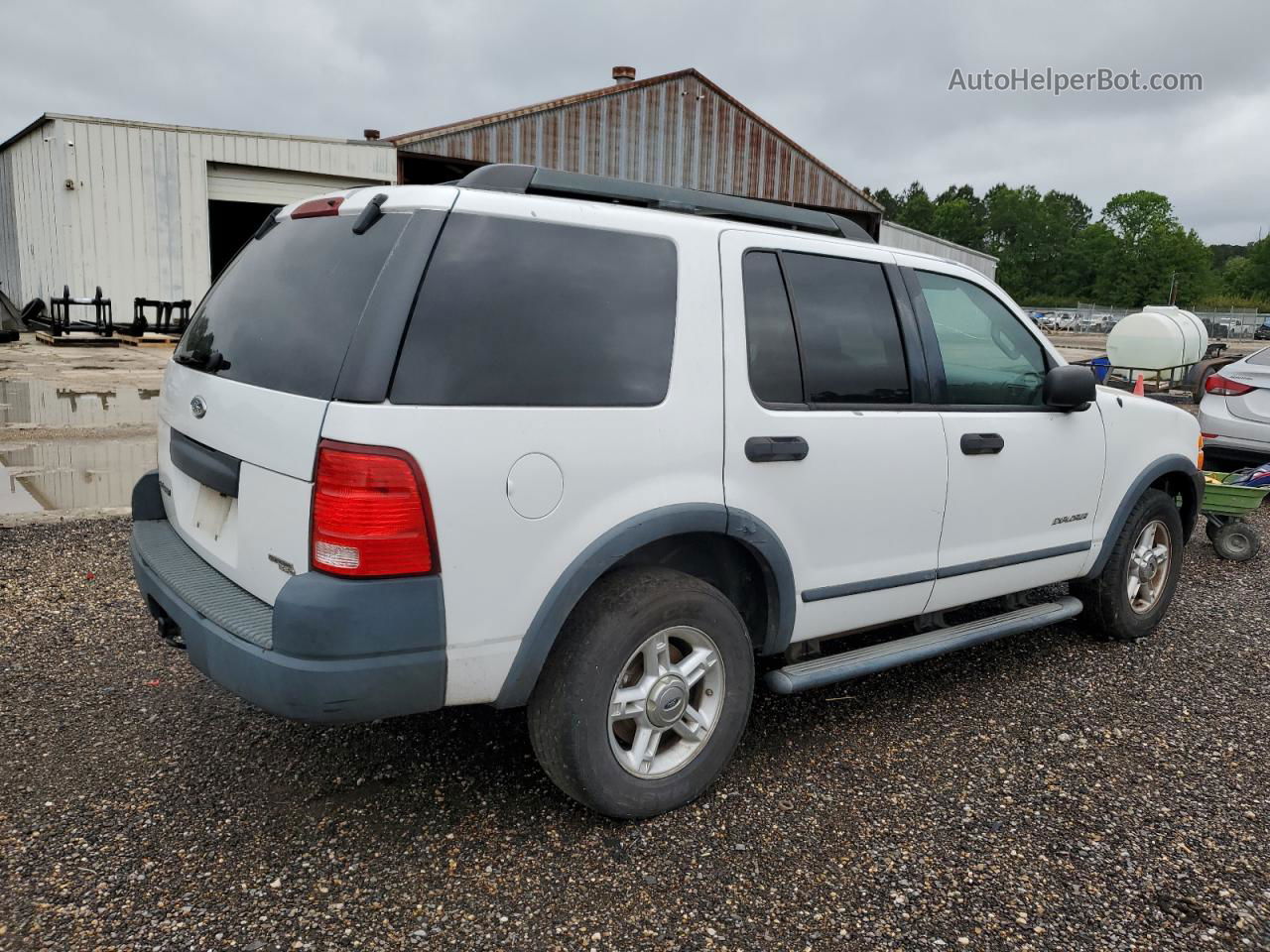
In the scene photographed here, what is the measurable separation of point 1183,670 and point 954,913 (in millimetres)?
2516

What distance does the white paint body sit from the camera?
239cm

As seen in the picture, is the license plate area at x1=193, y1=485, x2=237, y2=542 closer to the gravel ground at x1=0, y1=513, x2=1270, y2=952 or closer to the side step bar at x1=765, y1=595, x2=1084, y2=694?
the gravel ground at x1=0, y1=513, x2=1270, y2=952

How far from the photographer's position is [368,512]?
89.8 inches

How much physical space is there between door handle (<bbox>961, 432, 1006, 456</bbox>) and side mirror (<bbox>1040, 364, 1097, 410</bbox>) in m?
0.39

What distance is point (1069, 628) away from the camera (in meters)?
4.85

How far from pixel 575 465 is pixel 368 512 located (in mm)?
574

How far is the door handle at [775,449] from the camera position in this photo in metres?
2.92

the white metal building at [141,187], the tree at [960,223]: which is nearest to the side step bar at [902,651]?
the white metal building at [141,187]

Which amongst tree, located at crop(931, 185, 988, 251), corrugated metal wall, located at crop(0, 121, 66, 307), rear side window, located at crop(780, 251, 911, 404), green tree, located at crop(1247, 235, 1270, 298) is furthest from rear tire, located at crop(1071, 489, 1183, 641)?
tree, located at crop(931, 185, 988, 251)

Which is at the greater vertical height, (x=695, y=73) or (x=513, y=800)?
(x=695, y=73)

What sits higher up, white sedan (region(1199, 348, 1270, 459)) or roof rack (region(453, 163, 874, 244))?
roof rack (region(453, 163, 874, 244))

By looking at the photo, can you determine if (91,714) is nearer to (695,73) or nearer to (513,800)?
(513,800)

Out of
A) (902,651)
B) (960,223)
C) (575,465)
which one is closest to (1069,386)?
(902,651)

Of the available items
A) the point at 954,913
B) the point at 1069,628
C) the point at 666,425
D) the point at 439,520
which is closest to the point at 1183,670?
the point at 1069,628
